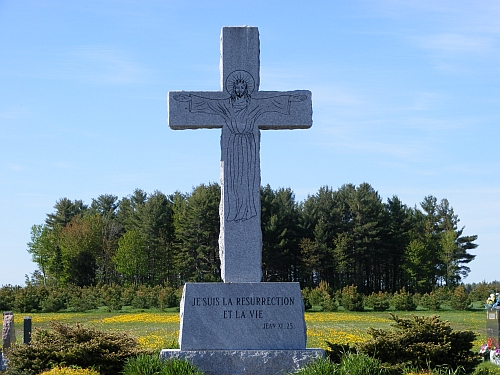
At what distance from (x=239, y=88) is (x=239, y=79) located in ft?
0.48

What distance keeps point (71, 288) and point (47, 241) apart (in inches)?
745

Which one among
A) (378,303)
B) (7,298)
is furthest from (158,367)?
(7,298)

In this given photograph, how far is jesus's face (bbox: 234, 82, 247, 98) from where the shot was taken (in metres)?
11.4

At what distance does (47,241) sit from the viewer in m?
69.9

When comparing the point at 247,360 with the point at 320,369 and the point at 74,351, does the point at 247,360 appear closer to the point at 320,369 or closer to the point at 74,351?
the point at 320,369

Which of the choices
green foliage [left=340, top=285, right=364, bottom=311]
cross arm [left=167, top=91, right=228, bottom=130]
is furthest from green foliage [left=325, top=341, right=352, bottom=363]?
green foliage [left=340, top=285, right=364, bottom=311]

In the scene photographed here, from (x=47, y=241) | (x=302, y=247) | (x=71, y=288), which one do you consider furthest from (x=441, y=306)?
(x=47, y=241)

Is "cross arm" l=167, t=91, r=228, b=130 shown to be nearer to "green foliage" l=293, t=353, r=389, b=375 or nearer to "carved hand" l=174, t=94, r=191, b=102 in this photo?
"carved hand" l=174, t=94, r=191, b=102

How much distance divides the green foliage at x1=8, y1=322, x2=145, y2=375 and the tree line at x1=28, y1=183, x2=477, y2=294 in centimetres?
4643

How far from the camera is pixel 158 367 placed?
972 cm

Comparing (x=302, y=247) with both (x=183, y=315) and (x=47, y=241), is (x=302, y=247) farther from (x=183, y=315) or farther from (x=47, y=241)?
(x=183, y=315)

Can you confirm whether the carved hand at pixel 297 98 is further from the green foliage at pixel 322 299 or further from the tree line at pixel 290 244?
the tree line at pixel 290 244

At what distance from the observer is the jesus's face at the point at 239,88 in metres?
11.4

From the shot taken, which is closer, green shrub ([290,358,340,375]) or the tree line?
green shrub ([290,358,340,375])
